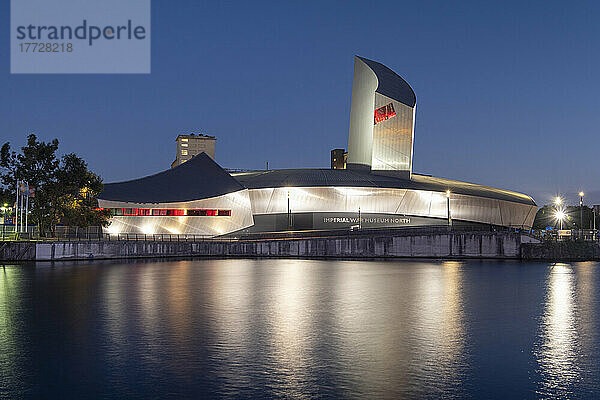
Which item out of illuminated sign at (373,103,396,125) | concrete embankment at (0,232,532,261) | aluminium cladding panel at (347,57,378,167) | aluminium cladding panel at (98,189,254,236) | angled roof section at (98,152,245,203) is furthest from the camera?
aluminium cladding panel at (347,57,378,167)

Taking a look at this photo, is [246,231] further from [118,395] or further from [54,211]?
[118,395]

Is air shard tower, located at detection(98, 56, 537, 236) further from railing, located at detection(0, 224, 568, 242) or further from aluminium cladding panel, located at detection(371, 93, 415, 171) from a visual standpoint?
railing, located at detection(0, 224, 568, 242)

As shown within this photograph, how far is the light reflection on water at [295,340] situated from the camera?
13695 mm

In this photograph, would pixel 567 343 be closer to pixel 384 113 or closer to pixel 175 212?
pixel 175 212

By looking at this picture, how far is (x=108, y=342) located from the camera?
18.5 meters

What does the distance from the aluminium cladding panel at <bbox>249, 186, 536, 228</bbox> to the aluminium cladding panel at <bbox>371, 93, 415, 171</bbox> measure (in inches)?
445

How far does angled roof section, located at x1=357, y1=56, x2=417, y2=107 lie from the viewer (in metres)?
98.8

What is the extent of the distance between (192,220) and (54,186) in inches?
663

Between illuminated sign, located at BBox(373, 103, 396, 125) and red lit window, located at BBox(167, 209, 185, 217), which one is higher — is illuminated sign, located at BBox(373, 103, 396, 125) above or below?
above

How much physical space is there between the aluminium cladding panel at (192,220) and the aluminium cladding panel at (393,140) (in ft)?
96.1

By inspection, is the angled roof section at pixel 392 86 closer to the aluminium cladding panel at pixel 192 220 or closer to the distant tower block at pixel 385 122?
the distant tower block at pixel 385 122

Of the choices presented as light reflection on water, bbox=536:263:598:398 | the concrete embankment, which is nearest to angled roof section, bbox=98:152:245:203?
the concrete embankment

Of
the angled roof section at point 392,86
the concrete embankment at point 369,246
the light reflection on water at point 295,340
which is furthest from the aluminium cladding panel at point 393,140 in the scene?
the light reflection on water at point 295,340

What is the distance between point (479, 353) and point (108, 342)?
1169 cm
